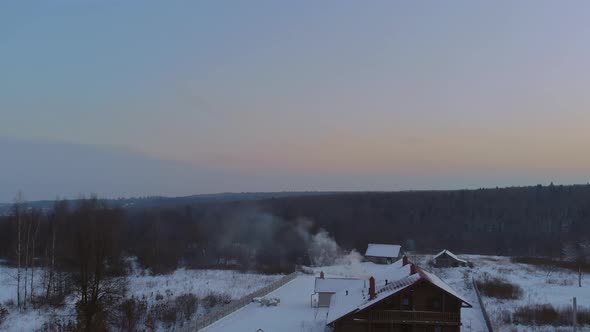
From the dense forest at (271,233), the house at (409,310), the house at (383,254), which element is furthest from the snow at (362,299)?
the house at (383,254)

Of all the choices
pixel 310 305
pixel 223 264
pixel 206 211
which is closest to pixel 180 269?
pixel 223 264

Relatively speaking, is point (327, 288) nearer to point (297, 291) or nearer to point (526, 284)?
point (297, 291)

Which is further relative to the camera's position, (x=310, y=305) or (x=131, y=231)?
(x=131, y=231)

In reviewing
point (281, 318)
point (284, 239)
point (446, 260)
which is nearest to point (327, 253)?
point (284, 239)

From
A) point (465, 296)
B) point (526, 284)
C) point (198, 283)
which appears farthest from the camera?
point (198, 283)

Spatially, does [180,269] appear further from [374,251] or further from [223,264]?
[374,251]
